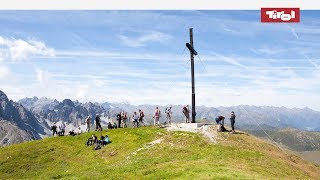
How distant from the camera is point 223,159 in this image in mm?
44875

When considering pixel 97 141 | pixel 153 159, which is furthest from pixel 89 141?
pixel 153 159

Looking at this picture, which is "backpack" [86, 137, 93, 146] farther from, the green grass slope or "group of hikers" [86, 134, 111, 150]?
the green grass slope

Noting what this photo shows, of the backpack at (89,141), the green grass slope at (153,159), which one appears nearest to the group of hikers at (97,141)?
the backpack at (89,141)

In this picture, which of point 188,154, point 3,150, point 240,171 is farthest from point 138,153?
point 3,150

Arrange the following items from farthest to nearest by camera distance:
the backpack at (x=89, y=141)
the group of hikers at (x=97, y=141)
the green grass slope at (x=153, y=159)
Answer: the backpack at (x=89, y=141)
the group of hikers at (x=97, y=141)
the green grass slope at (x=153, y=159)

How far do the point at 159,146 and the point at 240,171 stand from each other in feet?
61.1

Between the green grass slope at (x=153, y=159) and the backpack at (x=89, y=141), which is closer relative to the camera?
the green grass slope at (x=153, y=159)

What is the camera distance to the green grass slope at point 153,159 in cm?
3981

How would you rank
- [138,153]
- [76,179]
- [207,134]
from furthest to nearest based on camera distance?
[207,134] < [138,153] < [76,179]

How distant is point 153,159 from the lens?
48750mm

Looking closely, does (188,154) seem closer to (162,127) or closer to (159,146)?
(159,146)

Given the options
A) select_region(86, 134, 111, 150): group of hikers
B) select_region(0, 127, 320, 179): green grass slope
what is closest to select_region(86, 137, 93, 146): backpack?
select_region(86, 134, 111, 150): group of hikers

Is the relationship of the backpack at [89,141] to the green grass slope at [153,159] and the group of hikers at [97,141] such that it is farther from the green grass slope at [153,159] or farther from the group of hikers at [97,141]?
the green grass slope at [153,159]

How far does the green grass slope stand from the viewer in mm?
39812
